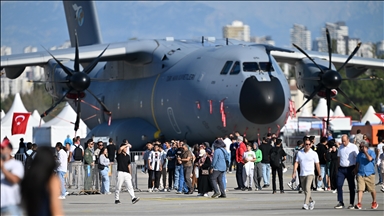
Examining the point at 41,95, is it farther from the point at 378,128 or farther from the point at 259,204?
the point at 259,204

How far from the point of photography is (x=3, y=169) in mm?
8680

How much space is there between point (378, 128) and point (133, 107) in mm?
16620

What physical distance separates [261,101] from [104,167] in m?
6.43

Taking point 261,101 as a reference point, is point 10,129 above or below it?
above

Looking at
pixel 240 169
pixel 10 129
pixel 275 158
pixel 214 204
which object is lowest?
pixel 214 204

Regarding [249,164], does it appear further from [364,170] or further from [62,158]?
[364,170]

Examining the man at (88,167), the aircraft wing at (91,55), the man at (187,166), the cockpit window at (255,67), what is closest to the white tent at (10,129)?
the aircraft wing at (91,55)

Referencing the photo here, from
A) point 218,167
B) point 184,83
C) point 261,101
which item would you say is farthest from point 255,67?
point 218,167

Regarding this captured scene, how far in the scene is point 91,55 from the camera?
28.7m

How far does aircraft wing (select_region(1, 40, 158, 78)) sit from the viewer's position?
90.5ft

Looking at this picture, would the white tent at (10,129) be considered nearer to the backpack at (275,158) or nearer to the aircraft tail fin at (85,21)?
the aircraft tail fin at (85,21)

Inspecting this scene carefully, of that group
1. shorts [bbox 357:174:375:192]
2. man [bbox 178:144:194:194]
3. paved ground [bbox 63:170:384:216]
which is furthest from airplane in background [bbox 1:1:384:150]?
shorts [bbox 357:174:375:192]

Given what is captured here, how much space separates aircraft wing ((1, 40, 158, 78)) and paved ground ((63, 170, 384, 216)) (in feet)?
27.0

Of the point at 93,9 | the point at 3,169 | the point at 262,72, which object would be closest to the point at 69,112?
the point at 93,9
